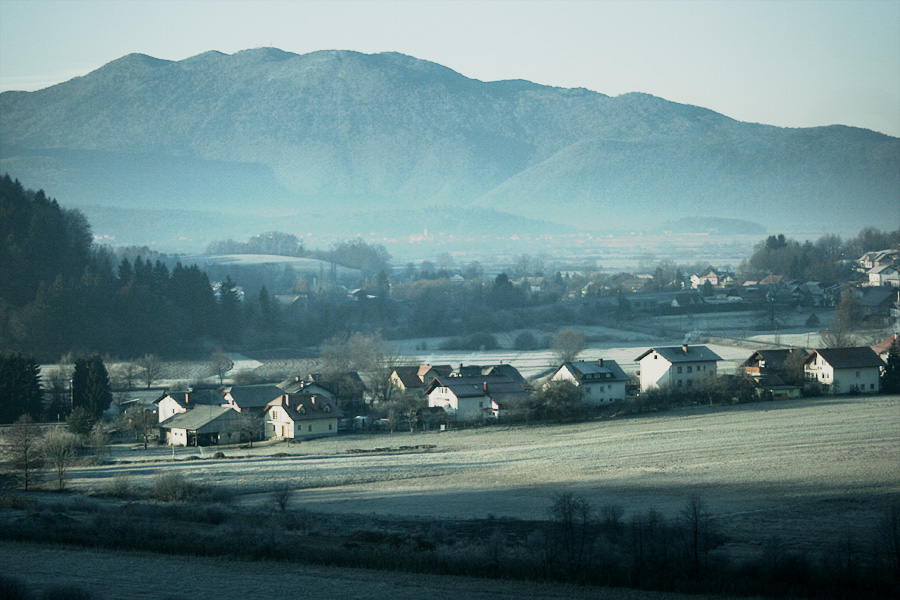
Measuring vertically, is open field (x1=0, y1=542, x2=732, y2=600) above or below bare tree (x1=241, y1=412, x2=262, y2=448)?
above

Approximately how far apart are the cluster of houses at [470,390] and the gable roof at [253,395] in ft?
0.16

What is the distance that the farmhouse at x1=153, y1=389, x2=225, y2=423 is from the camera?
46844mm

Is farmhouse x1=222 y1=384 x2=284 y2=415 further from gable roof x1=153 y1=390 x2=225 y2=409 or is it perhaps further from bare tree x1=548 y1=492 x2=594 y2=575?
bare tree x1=548 y1=492 x2=594 y2=575

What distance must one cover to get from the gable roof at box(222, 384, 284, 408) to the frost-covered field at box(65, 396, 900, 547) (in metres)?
6.29

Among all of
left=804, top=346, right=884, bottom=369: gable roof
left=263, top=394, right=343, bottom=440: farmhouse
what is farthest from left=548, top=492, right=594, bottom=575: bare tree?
left=804, top=346, right=884, bottom=369: gable roof

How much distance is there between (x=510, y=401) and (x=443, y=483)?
17330 millimetres

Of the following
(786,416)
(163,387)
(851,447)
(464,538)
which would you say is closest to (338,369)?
(163,387)

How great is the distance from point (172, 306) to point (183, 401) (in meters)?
33.3

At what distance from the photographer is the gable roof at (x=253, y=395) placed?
46.8 meters

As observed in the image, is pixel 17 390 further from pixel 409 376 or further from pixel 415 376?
pixel 415 376

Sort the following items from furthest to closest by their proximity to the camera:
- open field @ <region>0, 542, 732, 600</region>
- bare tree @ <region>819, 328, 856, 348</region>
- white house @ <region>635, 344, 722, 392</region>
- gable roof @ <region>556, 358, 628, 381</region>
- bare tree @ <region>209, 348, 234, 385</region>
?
bare tree @ <region>209, 348, 234, 385</region> → bare tree @ <region>819, 328, 856, 348</region> → white house @ <region>635, 344, 722, 392</region> → gable roof @ <region>556, 358, 628, 381</region> → open field @ <region>0, 542, 732, 600</region>

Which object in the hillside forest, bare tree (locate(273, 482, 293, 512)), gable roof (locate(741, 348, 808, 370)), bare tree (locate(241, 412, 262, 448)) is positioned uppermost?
the hillside forest

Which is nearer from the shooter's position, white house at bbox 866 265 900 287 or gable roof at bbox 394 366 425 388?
gable roof at bbox 394 366 425 388

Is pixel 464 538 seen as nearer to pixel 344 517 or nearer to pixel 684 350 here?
pixel 344 517
